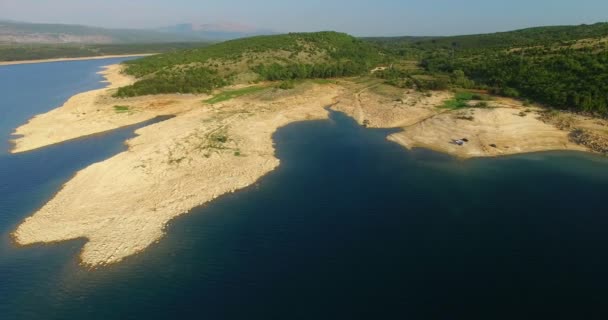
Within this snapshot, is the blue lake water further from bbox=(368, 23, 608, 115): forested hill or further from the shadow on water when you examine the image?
bbox=(368, 23, 608, 115): forested hill

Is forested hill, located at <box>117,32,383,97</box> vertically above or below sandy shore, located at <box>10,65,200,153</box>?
above

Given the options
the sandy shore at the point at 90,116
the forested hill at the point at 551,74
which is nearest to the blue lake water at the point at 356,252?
the sandy shore at the point at 90,116

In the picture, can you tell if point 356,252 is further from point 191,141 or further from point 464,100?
point 464,100

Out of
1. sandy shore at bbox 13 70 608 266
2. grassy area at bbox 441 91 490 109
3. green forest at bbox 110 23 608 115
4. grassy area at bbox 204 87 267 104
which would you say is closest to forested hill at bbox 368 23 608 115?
green forest at bbox 110 23 608 115

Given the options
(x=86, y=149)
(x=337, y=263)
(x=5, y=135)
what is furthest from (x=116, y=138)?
(x=337, y=263)

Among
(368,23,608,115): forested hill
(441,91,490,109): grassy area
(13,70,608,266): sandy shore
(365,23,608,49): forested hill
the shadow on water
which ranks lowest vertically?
→ the shadow on water

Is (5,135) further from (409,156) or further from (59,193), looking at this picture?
Answer: (409,156)
